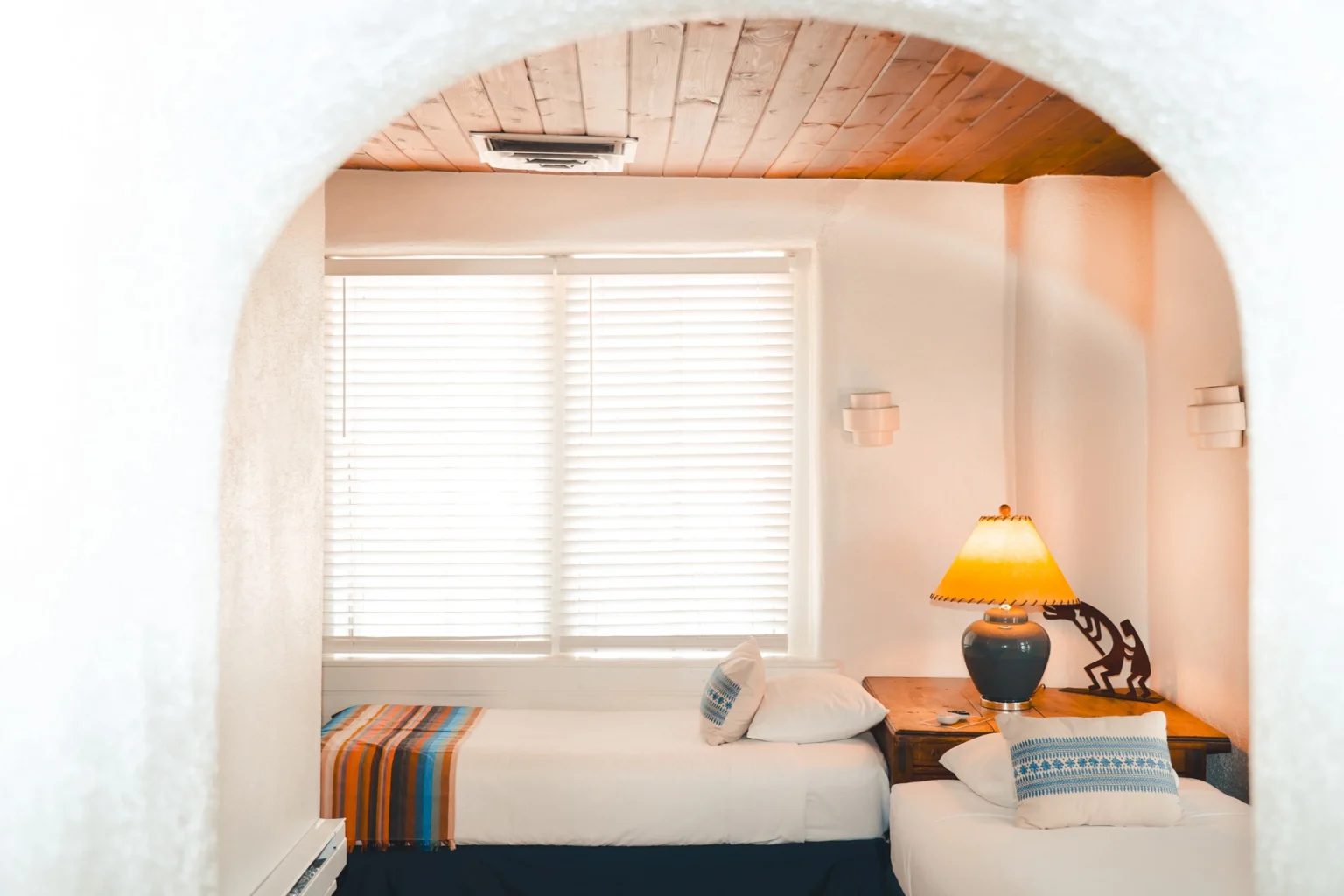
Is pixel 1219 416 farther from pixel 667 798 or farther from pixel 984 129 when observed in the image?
pixel 667 798

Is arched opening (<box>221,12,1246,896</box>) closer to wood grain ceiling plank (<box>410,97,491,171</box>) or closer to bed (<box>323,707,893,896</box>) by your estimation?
wood grain ceiling plank (<box>410,97,491,171</box>)

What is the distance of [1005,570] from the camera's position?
349cm

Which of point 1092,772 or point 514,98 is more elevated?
point 514,98

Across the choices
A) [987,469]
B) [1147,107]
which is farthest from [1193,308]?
[1147,107]

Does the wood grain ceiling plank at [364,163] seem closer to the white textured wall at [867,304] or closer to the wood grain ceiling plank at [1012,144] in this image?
the white textured wall at [867,304]

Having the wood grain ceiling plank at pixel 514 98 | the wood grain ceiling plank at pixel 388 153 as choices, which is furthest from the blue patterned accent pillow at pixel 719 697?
the wood grain ceiling plank at pixel 388 153

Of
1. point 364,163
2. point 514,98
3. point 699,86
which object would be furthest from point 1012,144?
point 364,163

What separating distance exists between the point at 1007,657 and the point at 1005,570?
298mm

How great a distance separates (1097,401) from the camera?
3.88 m

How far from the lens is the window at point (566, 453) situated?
4203 mm

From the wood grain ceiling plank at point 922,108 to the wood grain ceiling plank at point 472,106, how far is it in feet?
4.28

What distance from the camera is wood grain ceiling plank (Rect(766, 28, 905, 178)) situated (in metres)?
2.62

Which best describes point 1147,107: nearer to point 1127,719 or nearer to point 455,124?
point 1127,719

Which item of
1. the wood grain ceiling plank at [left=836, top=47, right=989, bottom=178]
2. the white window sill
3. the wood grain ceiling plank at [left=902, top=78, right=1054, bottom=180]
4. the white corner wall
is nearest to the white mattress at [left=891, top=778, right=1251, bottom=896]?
the white window sill
